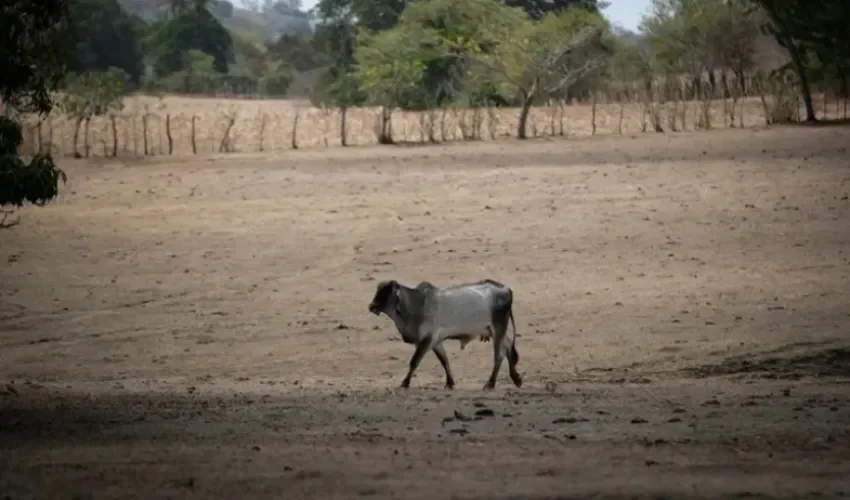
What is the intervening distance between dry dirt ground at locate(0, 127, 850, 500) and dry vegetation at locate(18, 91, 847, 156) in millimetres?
2737

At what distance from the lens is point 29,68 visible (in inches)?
416

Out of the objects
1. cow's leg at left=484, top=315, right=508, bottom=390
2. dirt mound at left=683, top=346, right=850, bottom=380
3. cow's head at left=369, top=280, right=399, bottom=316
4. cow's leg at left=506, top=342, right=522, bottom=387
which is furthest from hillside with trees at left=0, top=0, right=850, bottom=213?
dirt mound at left=683, top=346, right=850, bottom=380

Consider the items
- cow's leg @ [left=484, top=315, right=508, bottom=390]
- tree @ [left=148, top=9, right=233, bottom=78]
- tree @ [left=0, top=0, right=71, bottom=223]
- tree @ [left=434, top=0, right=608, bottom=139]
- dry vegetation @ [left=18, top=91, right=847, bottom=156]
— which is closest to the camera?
tree @ [left=0, top=0, right=71, bottom=223]

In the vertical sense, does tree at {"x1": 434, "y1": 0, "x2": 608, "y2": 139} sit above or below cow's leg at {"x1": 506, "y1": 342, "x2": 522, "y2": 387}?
above

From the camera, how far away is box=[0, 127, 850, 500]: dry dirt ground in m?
7.49

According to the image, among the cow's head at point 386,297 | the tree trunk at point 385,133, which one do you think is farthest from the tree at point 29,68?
the tree trunk at point 385,133

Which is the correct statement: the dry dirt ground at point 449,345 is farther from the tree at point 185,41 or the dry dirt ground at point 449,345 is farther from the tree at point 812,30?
the tree at point 185,41

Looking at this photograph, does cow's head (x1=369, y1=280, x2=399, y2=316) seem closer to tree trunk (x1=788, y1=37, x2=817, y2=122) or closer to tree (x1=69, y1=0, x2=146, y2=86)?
tree trunk (x1=788, y1=37, x2=817, y2=122)

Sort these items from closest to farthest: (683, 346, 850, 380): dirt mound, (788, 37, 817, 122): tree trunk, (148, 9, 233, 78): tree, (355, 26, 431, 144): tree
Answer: (683, 346, 850, 380): dirt mound < (788, 37, 817, 122): tree trunk < (355, 26, 431, 144): tree < (148, 9, 233, 78): tree

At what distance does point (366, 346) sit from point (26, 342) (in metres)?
3.56

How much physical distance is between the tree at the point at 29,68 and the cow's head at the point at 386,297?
8.39ft

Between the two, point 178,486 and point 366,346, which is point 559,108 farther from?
point 178,486

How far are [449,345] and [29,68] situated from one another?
590cm

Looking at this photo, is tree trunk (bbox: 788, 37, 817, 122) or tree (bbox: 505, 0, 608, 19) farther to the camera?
tree (bbox: 505, 0, 608, 19)
